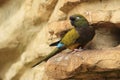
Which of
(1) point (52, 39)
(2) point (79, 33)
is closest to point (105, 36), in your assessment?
(2) point (79, 33)

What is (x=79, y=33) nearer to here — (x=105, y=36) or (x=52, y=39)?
(x=105, y=36)

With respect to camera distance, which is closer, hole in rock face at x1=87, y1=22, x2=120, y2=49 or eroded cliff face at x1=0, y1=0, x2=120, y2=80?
eroded cliff face at x1=0, y1=0, x2=120, y2=80

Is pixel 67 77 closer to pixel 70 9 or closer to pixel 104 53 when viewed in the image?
pixel 104 53

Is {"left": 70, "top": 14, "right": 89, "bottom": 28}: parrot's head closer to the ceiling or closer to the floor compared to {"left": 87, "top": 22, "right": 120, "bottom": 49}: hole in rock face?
closer to the ceiling

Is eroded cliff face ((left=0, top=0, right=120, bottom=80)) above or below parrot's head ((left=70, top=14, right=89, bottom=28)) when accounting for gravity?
below

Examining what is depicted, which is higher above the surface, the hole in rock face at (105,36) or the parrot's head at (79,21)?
the parrot's head at (79,21)

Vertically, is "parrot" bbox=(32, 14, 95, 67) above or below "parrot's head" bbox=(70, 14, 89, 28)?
below
